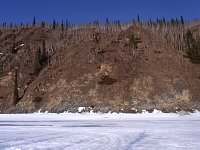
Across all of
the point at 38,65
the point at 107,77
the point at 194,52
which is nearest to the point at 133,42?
the point at 194,52

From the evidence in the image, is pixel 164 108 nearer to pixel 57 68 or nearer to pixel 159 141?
pixel 57 68

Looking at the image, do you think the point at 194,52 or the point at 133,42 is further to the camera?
the point at 133,42

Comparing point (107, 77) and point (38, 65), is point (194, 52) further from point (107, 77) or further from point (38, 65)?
point (38, 65)

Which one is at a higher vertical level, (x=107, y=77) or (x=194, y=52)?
(x=194, y=52)

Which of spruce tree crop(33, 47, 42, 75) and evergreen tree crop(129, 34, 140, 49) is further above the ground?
evergreen tree crop(129, 34, 140, 49)

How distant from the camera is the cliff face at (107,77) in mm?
71250

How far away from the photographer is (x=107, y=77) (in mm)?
80812

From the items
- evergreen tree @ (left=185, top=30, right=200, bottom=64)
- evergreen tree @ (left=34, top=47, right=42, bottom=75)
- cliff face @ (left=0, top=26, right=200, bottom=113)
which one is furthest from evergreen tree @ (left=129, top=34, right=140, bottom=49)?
evergreen tree @ (left=34, top=47, right=42, bottom=75)

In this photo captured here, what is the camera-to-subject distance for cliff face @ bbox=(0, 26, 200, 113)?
234 feet

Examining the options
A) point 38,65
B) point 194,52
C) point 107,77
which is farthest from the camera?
point 38,65

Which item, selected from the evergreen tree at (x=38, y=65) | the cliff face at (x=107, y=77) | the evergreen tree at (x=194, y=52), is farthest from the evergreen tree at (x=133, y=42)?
the evergreen tree at (x=38, y=65)

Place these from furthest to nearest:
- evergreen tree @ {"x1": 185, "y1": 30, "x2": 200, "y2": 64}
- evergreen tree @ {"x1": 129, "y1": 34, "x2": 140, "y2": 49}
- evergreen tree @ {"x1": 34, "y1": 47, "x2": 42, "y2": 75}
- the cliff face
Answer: evergreen tree @ {"x1": 34, "y1": 47, "x2": 42, "y2": 75}
evergreen tree @ {"x1": 129, "y1": 34, "x2": 140, "y2": 49}
evergreen tree @ {"x1": 185, "y1": 30, "x2": 200, "y2": 64}
the cliff face

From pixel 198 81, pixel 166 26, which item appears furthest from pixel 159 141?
pixel 166 26

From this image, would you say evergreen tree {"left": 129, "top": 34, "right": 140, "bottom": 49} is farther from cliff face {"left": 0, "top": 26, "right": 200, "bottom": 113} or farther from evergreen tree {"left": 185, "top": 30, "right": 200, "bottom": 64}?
evergreen tree {"left": 185, "top": 30, "right": 200, "bottom": 64}
